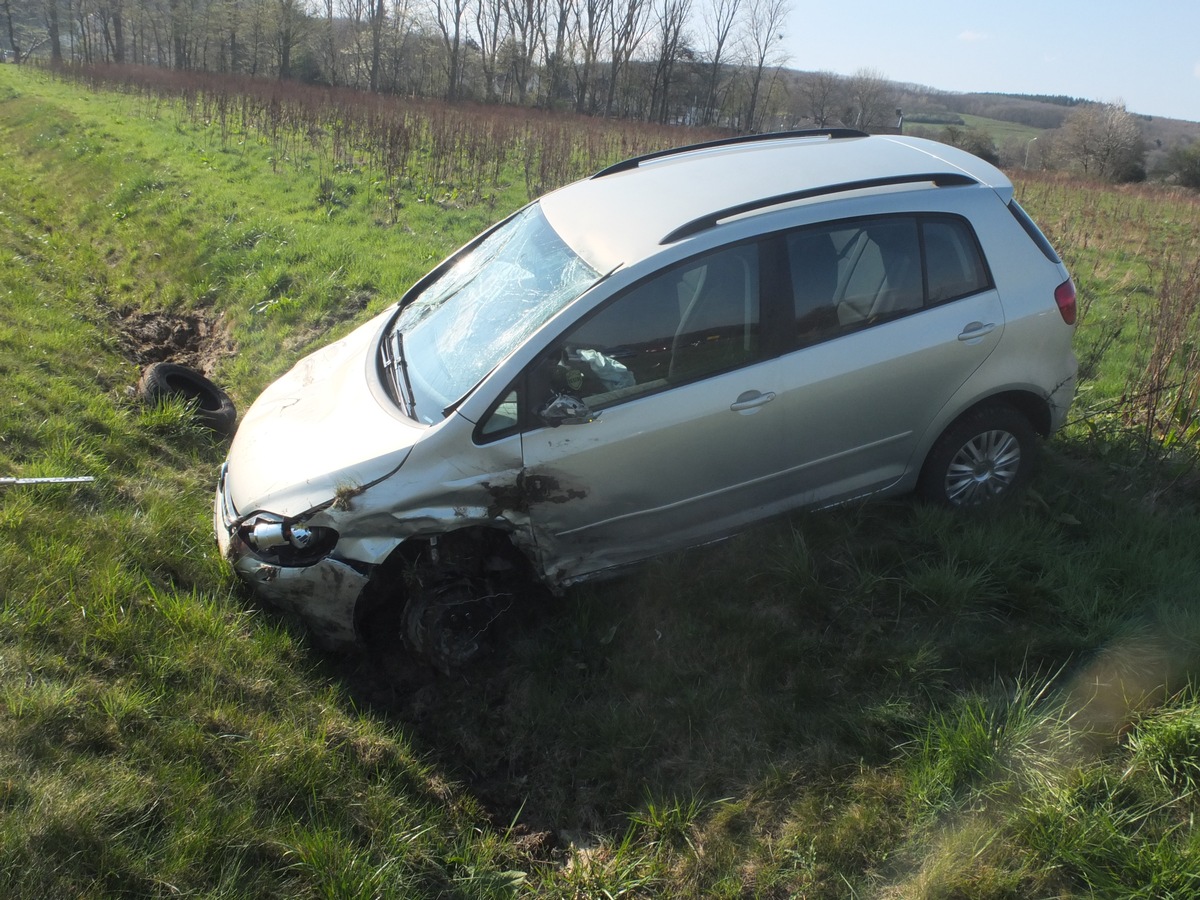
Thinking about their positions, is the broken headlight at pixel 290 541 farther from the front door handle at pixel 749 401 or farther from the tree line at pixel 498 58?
the tree line at pixel 498 58

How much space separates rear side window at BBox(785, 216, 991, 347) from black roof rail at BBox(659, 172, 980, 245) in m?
0.19

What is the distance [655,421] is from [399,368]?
4.43 ft

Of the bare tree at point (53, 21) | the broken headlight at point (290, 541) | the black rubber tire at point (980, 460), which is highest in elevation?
the bare tree at point (53, 21)

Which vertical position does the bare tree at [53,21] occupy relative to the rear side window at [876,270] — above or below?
above

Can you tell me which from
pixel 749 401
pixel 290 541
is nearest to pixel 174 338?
pixel 290 541

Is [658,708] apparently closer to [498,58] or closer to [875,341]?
[875,341]

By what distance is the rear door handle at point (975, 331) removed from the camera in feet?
14.1

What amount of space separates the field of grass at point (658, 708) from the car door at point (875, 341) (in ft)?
1.23

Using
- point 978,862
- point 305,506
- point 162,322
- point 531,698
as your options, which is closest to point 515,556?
point 531,698

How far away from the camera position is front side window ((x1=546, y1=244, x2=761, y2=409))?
3814mm

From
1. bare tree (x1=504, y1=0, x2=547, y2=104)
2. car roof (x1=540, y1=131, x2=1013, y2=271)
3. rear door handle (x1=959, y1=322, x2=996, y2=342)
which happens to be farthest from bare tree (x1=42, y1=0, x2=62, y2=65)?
rear door handle (x1=959, y1=322, x2=996, y2=342)

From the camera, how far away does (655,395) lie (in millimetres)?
3861

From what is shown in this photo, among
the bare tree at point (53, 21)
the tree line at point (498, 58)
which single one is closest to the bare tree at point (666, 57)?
the tree line at point (498, 58)

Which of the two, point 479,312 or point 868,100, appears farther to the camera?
point 868,100
